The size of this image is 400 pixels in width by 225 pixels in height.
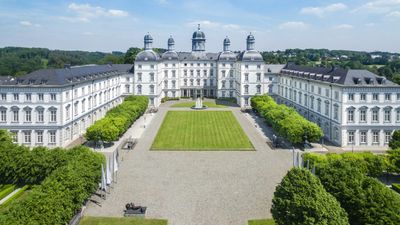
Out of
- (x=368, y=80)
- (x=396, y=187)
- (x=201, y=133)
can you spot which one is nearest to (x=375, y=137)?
(x=368, y=80)

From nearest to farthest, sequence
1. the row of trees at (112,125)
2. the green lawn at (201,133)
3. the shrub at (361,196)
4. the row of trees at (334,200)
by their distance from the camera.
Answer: the row of trees at (334,200) → the shrub at (361,196) → the row of trees at (112,125) → the green lawn at (201,133)

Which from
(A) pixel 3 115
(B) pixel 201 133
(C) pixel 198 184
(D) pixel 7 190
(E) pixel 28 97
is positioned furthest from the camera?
(B) pixel 201 133

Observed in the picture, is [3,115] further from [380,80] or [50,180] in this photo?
[380,80]

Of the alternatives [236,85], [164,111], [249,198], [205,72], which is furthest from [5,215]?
[205,72]

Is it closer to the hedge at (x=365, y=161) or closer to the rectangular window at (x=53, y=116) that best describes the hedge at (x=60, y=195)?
the hedge at (x=365, y=161)

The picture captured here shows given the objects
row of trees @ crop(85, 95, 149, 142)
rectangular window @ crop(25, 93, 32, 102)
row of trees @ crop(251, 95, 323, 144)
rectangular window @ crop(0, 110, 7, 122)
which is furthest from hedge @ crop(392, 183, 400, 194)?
rectangular window @ crop(0, 110, 7, 122)

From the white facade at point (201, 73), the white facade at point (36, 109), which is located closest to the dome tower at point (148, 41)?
the white facade at point (201, 73)

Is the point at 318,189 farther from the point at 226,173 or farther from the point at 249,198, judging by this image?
the point at 226,173
